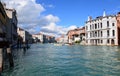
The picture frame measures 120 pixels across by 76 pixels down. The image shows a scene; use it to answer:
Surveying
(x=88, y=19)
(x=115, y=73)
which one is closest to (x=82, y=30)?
(x=88, y=19)

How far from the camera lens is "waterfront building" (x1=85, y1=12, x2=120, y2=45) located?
67500 mm

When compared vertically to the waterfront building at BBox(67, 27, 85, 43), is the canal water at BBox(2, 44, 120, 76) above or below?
below

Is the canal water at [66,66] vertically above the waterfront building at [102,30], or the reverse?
the waterfront building at [102,30]

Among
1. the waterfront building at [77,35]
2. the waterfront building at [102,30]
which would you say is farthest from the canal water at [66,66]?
the waterfront building at [77,35]

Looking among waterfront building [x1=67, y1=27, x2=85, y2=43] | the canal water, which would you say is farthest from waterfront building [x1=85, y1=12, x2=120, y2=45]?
the canal water

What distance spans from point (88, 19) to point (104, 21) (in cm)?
1107

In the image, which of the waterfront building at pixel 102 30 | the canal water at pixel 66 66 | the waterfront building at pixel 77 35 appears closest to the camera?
the canal water at pixel 66 66

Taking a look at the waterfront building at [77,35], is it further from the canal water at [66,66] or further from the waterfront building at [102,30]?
the canal water at [66,66]

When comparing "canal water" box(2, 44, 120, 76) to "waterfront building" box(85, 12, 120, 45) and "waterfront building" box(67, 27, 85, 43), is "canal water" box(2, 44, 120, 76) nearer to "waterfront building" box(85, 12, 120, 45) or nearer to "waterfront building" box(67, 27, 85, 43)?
"waterfront building" box(85, 12, 120, 45)

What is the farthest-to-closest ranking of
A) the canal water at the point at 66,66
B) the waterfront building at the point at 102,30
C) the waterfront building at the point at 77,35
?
the waterfront building at the point at 77,35 → the waterfront building at the point at 102,30 → the canal water at the point at 66,66

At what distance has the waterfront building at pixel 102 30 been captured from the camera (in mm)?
67500

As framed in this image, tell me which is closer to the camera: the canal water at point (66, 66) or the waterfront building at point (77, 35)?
the canal water at point (66, 66)

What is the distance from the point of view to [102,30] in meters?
72.1

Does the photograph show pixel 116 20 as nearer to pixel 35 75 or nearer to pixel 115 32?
pixel 115 32
